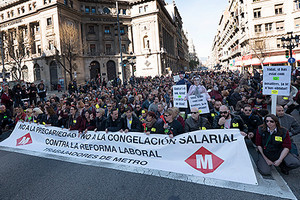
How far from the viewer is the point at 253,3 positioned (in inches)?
1603

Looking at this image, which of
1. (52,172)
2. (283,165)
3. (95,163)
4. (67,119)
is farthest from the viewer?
(67,119)

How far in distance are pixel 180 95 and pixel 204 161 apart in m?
3.92

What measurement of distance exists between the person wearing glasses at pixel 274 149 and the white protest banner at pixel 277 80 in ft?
5.02

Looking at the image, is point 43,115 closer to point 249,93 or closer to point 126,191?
point 126,191

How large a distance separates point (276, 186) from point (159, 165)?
2482mm

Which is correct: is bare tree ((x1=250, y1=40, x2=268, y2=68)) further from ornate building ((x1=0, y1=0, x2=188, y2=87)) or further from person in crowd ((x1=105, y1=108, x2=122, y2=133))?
person in crowd ((x1=105, y1=108, x2=122, y2=133))

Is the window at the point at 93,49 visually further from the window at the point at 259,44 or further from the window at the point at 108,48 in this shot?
the window at the point at 259,44

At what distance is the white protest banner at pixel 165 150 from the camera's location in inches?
174

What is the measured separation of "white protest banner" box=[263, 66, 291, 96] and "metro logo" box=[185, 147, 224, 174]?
268 cm

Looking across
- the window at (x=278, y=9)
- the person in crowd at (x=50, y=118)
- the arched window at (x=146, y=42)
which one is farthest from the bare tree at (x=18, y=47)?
the window at (x=278, y=9)

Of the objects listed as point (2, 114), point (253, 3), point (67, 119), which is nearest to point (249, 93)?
point (67, 119)

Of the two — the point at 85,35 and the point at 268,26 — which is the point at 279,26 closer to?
the point at 268,26

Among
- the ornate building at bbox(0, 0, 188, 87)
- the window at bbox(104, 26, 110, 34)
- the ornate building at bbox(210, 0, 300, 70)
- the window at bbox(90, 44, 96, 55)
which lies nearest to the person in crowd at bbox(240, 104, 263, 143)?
the ornate building at bbox(0, 0, 188, 87)

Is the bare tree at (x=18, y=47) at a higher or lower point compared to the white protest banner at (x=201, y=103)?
higher
